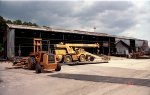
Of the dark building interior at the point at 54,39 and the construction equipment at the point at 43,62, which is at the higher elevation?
the dark building interior at the point at 54,39

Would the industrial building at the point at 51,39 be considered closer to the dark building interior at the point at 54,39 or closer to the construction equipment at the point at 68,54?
the dark building interior at the point at 54,39

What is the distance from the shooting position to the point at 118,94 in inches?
508

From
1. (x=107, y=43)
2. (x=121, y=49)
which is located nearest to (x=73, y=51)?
(x=107, y=43)

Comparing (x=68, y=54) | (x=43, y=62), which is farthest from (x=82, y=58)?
(x=43, y=62)

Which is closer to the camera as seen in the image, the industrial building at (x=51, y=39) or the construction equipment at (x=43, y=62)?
the construction equipment at (x=43, y=62)

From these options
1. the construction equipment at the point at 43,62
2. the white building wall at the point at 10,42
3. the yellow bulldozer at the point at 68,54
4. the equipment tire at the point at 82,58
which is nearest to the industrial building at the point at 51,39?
the white building wall at the point at 10,42

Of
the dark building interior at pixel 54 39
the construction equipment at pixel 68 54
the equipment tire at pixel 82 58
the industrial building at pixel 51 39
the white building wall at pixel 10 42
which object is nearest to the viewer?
the construction equipment at pixel 68 54

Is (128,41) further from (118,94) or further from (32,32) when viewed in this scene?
(118,94)

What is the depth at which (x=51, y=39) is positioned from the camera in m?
53.8

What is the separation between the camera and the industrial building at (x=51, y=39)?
4475cm

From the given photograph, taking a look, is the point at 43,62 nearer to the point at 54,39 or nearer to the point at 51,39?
the point at 51,39

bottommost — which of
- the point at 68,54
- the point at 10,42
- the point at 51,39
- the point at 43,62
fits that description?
the point at 43,62

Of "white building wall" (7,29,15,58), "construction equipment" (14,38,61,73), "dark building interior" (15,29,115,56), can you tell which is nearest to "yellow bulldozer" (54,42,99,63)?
"construction equipment" (14,38,61,73)

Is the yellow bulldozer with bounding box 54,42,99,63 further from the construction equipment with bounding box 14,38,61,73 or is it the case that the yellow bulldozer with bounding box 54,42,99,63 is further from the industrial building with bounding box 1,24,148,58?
the construction equipment with bounding box 14,38,61,73
